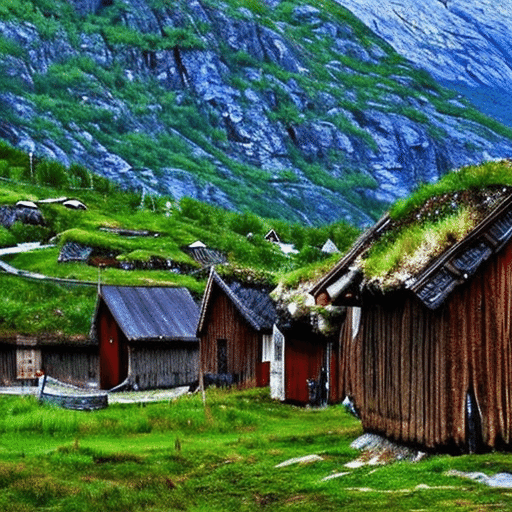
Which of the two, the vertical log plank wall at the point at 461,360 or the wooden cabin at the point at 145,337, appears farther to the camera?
the wooden cabin at the point at 145,337

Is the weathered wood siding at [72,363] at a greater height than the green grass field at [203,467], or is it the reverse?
the weathered wood siding at [72,363]

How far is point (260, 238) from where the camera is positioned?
150 m

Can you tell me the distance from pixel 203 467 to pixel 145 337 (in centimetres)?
3428

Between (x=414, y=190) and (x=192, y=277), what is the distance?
7615 centimetres

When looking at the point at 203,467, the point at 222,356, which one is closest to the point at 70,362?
the point at 222,356

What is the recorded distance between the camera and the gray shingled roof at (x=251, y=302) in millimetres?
44719

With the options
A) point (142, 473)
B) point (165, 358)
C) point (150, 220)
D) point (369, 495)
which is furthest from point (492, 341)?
point (150, 220)

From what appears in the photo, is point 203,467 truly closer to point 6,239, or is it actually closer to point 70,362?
point 70,362

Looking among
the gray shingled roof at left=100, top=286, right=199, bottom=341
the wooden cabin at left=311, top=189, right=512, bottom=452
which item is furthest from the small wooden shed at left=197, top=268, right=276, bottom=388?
the wooden cabin at left=311, top=189, right=512, bottom=452

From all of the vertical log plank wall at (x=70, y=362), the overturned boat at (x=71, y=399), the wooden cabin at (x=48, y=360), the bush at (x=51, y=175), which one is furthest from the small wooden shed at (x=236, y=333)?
the bush at (x=51, y=175)

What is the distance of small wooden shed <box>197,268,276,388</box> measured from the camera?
4516 cm

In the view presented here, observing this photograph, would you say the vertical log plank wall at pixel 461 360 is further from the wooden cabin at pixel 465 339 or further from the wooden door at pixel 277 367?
the wooden door at pixel 277 367

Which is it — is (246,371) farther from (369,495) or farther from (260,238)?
(260,238)

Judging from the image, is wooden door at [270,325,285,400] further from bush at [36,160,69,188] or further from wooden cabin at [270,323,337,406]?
bush at [36,160,69,188]
